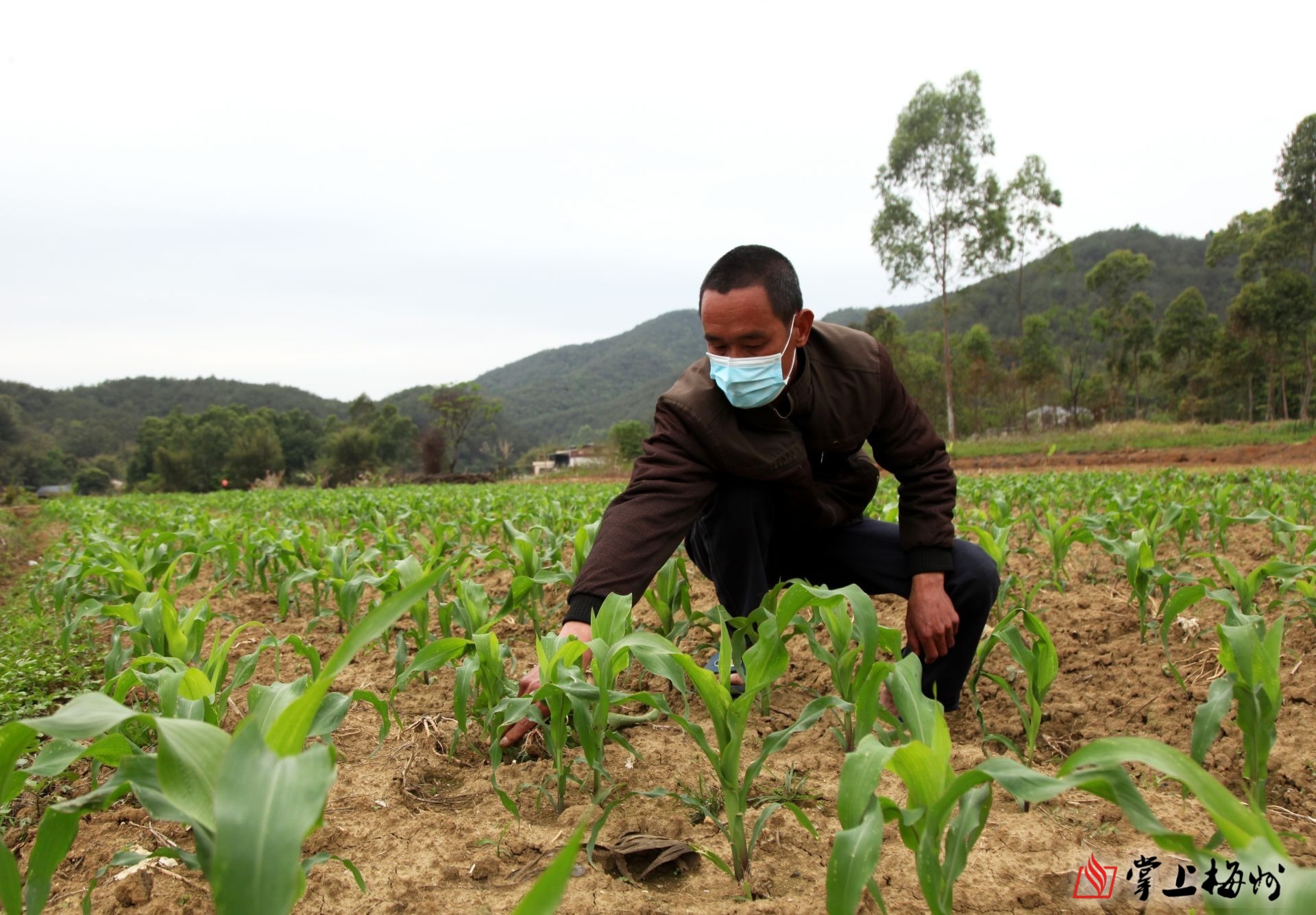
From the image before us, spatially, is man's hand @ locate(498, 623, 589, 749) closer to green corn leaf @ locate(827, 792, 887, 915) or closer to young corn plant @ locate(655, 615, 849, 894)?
young corn plant @ locate(655, 615, 849, 894)

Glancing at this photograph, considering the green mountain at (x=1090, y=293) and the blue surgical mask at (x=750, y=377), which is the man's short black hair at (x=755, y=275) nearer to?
the blue surgical mask at (x=750, y=377)

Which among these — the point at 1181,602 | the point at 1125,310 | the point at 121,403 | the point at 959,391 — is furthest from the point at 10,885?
the point at 121,403

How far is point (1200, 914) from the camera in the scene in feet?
4.20

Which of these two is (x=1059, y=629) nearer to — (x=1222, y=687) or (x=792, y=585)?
(x=1222, y=687)

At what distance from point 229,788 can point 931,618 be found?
1924mm

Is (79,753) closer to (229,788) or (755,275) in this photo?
(229,788)

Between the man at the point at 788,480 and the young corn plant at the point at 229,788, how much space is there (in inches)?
39.7

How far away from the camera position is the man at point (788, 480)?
2.14 metres

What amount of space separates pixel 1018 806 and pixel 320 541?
3.73 metres

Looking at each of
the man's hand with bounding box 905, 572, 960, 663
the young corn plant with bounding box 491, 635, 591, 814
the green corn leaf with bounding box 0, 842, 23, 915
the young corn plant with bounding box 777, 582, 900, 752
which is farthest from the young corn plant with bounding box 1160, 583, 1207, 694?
the green corn leaf with bounding box 0, 842, 23, 915

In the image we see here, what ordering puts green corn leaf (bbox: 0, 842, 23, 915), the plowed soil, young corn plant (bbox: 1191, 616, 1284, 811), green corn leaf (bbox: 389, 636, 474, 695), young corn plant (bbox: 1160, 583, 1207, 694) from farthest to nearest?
the plowed soil < young corn plant (bbox: 1160, 583, 1207, 694) < green corn leaf (bbox: 389, 636, 474, 695) < young corn plant (bbox: 1191, 616, 1284, 811) < green corn leaf (bbox: 0, 842, 23, 915)

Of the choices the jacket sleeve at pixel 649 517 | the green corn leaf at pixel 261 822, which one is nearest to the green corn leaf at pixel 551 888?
→ the green corn leaf at pixel 261 822

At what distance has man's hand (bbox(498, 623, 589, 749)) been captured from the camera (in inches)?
71.2

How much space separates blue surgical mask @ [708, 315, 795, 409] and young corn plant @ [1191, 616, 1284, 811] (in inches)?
48.2
